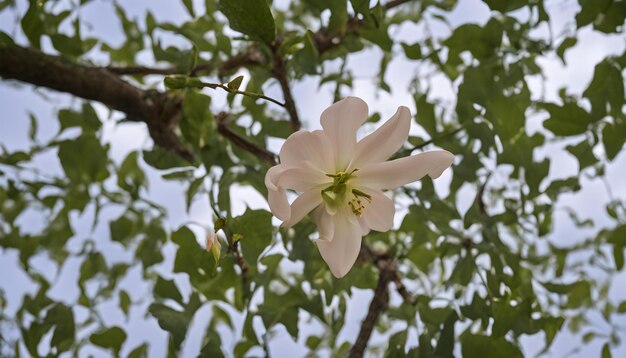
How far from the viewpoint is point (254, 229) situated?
1.80 feet

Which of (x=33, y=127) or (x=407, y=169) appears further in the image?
(x=33, y=127)

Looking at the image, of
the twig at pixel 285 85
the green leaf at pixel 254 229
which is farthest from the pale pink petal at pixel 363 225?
the twig at pixel 285 85

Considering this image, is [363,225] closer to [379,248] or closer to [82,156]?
[379,248]

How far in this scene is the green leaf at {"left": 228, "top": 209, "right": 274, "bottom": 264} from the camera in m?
0.53

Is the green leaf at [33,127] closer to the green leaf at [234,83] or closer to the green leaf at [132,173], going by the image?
the green leaf at [132,173]

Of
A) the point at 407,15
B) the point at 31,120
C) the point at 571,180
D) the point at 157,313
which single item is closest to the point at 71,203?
the point at 31,120

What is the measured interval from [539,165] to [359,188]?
0.40 meters

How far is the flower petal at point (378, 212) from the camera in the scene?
0.45 metres

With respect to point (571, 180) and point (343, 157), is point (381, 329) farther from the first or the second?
point (343, 157)

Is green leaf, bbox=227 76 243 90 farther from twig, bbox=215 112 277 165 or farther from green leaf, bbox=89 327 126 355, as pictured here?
green leaf, bbox=89 327 126 355

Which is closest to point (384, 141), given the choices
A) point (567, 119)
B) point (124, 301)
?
point (567, 119)

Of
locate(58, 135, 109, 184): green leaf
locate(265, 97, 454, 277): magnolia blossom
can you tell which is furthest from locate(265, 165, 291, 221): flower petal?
locate(58, 135, 109, 184): green leaf

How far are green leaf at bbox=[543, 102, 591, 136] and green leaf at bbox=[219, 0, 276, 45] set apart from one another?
0.39 meters

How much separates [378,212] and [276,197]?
0.35 feet
